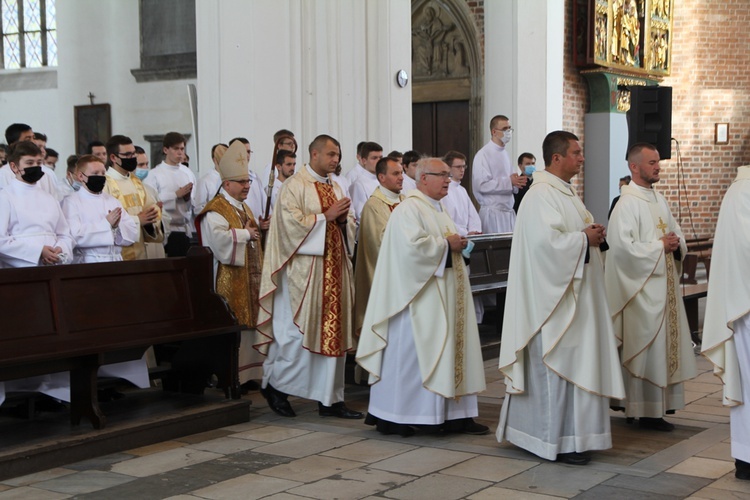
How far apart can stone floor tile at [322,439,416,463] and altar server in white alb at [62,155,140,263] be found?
2.21 metres

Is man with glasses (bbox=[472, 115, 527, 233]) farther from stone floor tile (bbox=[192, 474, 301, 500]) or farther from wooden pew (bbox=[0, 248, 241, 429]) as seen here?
stone floor tile (bbox=[192, 474, 301, 500])

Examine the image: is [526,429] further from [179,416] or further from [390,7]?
[390,7]

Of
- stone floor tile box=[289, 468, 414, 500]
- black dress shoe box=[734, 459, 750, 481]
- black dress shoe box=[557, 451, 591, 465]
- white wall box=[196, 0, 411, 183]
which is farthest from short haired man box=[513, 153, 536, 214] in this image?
stone floor tile box=[289, 468, 414, 500]

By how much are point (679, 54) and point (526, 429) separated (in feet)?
48.5

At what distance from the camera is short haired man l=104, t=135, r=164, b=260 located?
24.3 ft

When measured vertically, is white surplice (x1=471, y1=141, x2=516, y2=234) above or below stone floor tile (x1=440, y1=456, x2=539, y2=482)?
above

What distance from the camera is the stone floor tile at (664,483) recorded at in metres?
4.85

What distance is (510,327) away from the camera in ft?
18.4

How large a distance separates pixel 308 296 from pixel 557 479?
232cm

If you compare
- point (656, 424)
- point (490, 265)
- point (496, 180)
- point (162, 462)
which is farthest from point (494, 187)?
point (162, 462)

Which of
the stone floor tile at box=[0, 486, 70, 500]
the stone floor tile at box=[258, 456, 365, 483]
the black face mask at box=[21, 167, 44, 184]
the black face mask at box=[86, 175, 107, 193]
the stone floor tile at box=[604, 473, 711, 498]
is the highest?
the black face mask at box=[21, 167, 44, 184]

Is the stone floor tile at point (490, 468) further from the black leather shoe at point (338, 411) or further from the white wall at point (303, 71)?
the white wall at point (303, 71)

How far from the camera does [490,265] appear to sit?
962 centimetres

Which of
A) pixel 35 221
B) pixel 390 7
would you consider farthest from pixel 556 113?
pixel 35 221
